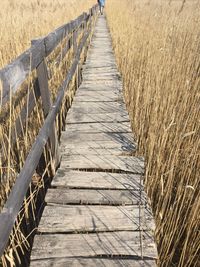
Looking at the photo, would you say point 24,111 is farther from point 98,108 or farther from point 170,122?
point 98,108

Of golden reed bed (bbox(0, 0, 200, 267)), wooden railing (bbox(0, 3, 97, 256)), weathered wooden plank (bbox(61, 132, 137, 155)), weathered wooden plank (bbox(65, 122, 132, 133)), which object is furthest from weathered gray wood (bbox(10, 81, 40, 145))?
golden reed bed (bbox(0, 0, 200, 267))

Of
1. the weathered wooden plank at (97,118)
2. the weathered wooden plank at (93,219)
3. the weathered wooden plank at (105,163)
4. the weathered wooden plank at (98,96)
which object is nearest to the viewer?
the weathered wooden plank at (93,219)

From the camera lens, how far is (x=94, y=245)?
4.16 ft

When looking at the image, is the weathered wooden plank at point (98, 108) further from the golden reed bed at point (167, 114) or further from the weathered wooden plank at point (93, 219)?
the weathered wooden plank at point (93, 219)

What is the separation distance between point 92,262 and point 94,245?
9cm

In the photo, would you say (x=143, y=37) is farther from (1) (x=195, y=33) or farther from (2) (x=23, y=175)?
(2) (x=23, y=175)

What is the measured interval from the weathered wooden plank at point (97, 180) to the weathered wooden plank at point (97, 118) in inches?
34.4

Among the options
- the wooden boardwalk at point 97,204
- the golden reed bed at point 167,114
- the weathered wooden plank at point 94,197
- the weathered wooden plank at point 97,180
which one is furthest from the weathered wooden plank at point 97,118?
the weathered wooden plank at point 94,197

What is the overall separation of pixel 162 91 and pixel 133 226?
5.42 ft

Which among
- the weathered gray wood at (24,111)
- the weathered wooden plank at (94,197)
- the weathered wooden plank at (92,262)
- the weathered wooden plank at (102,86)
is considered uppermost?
the weathered gray wood at (24,111)

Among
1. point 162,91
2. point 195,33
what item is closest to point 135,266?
point 162,91

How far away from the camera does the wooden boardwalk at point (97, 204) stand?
123 centimetres

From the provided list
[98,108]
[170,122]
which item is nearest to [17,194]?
[170,122]

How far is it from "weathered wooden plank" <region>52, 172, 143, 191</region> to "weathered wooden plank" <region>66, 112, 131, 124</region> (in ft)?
2.87
